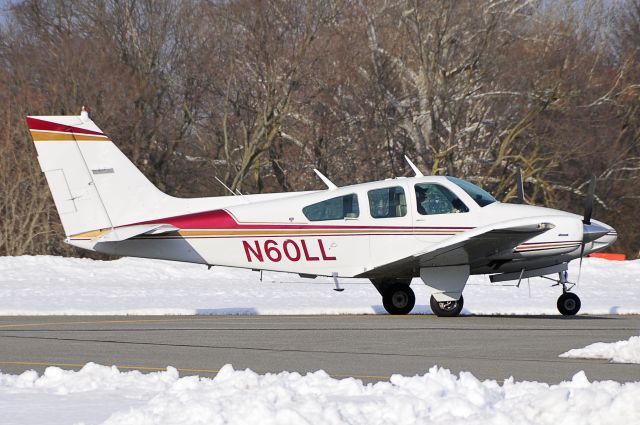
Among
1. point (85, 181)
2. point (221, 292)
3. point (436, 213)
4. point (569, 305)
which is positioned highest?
point (85, 181)

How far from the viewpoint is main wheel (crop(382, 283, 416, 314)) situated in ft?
58.0

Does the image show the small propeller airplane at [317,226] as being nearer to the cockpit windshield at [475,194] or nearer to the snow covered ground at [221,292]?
the cockpit windshield at [475,194]

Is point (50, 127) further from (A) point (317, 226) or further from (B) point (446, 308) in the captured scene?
(B) point (446, 308)

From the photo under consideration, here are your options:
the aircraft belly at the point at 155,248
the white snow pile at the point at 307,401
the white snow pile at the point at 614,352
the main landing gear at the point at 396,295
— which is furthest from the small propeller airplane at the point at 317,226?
the white snow pile at the point at 307,401

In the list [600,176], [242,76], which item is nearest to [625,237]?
[600,176]

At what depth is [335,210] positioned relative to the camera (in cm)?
1656

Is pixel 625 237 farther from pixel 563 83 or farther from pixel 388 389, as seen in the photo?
pixel 388 389

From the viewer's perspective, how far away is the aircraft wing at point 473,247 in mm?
15781

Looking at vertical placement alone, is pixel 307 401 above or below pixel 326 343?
above

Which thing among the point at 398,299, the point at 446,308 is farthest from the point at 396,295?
the point at 446,308

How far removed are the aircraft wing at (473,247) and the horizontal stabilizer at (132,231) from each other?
10.2ft

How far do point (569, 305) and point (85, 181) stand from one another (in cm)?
784

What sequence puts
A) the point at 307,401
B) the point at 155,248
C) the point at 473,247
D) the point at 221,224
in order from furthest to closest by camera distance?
the point at 221,224 < the point at 155,248 < the point at 473,247 < the point at 307,401

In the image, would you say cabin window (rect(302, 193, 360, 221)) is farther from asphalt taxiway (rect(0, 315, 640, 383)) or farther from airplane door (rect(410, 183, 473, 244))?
asphalt taxiway (rect(0, 315, 640, 383))
